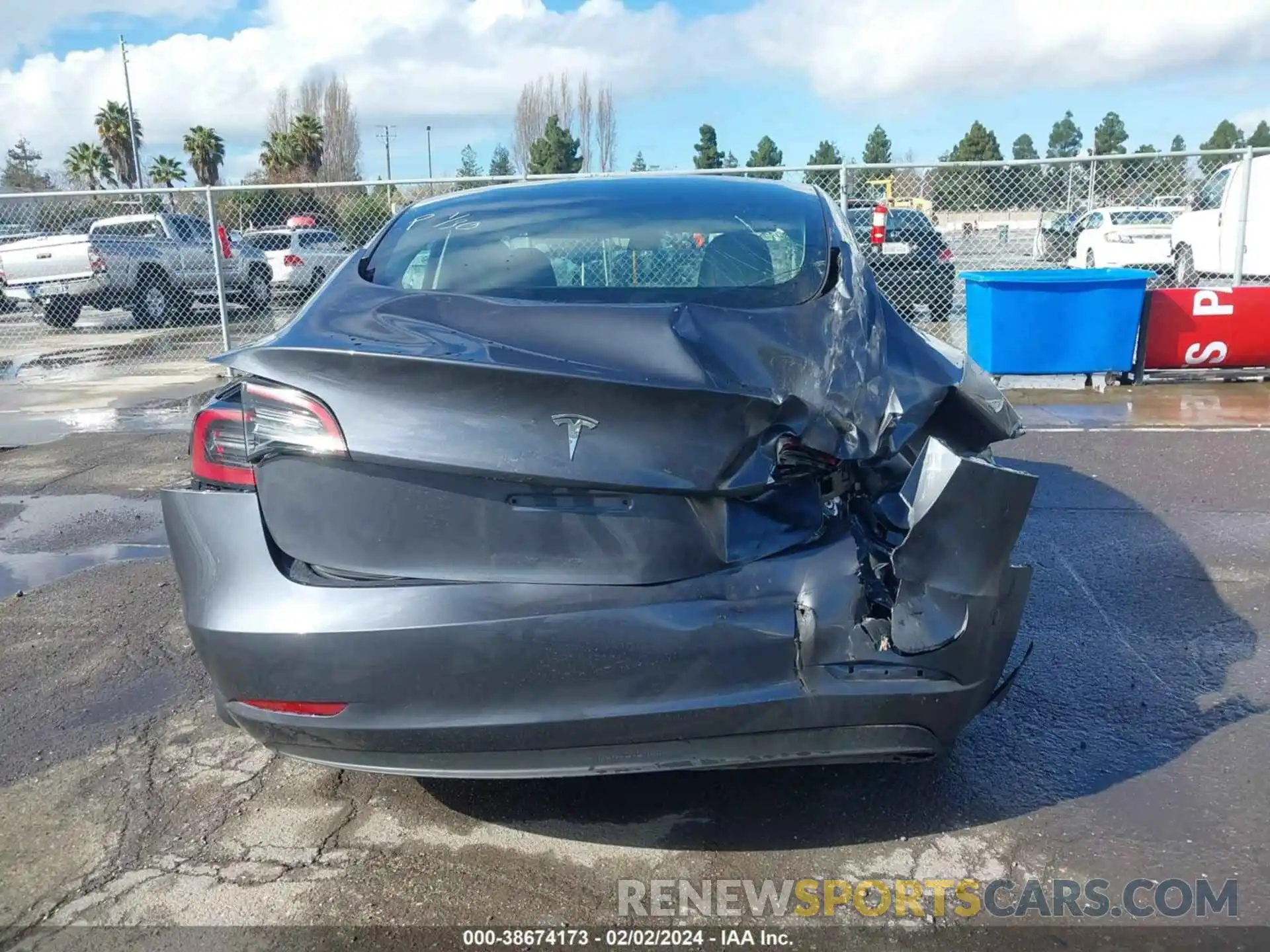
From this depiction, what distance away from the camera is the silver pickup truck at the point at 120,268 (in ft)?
49.4

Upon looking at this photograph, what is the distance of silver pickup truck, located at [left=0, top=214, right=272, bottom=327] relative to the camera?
15070mm

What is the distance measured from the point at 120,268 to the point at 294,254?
324 cm

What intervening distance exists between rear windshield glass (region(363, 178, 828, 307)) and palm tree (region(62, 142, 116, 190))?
185ft

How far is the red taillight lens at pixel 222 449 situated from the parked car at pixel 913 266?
951 cm

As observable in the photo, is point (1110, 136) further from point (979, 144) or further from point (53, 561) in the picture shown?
point (53, 561)

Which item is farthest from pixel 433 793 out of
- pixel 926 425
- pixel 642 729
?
pixel 926 425

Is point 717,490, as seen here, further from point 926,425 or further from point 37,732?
point 37,732

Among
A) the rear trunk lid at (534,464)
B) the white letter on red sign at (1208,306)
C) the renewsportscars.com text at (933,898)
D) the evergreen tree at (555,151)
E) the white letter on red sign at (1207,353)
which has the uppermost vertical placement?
the evergreen tree at (555,151)

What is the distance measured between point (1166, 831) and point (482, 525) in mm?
1970

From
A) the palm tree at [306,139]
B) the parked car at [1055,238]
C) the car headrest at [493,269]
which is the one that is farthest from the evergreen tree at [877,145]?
the car headrest at [493,269]

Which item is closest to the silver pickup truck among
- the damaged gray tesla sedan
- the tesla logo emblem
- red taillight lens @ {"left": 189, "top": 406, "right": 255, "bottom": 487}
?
red taillight lens @ {"left": 189, "top": 406, "right": 255, "bottom": 487}

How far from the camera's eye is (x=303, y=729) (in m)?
2.48

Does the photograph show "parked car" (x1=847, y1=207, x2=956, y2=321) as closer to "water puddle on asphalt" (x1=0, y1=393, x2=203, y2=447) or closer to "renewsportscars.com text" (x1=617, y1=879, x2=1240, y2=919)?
"water puddle on asphalt" (x1=0, y1=393, x2=203, y2=447)

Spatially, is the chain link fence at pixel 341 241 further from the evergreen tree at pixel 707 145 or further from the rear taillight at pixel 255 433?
the evergreen tree at pixel 707 145
